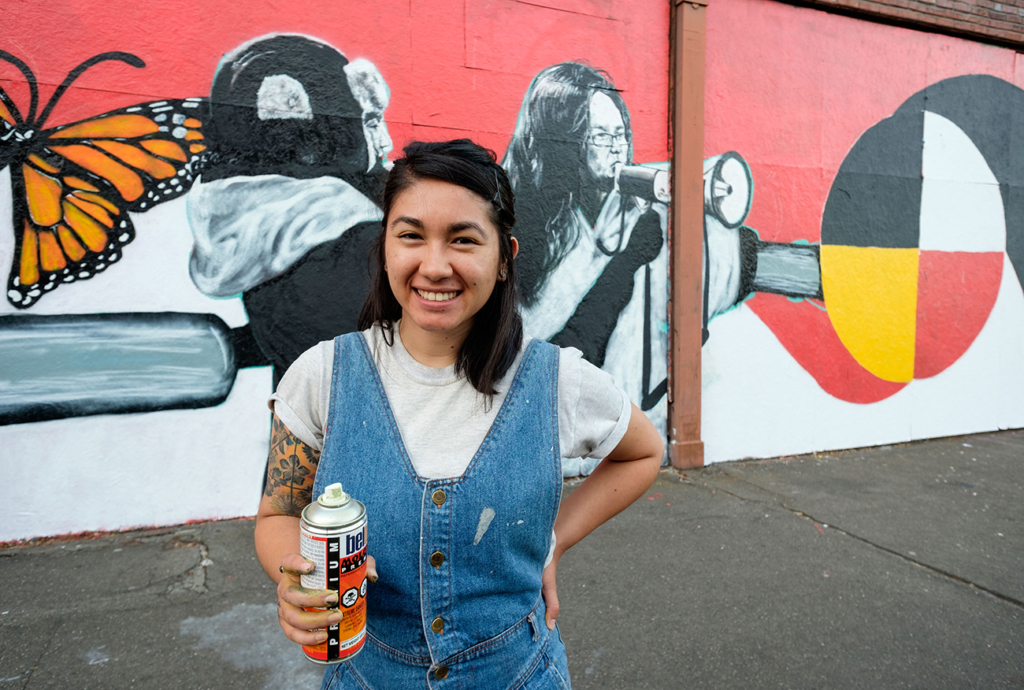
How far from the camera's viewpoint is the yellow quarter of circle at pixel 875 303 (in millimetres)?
5426

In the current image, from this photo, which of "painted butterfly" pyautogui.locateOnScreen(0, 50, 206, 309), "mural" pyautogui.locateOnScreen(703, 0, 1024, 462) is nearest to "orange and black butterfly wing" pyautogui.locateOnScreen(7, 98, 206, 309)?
"painted butterfly" pyautogui.locateOnScreen(0, 50, 206, 309)

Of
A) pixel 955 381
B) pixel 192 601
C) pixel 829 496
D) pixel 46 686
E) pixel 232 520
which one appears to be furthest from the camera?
pixel 955 381

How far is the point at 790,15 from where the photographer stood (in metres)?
5.07

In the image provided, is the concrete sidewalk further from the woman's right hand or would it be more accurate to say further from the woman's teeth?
the woman's teeth

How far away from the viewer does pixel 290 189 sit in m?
3.90

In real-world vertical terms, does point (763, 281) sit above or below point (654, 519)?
above

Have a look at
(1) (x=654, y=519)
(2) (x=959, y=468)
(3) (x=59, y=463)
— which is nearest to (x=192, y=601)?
(3) (x=59, y=463)

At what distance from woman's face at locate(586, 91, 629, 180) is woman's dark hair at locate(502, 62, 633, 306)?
5 centimetres

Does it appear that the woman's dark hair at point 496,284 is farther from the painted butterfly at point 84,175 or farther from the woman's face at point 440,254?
the painted butterfly at point 84,175

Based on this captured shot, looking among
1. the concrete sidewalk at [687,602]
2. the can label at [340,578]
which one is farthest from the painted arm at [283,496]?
the concrete sidewalk at [687,602]

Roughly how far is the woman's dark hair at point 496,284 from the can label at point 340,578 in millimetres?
400

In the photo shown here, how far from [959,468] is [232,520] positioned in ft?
18.7

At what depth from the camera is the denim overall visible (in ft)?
3.67

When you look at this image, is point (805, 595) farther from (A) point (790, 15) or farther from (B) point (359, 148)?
(A) point (790, 15)
